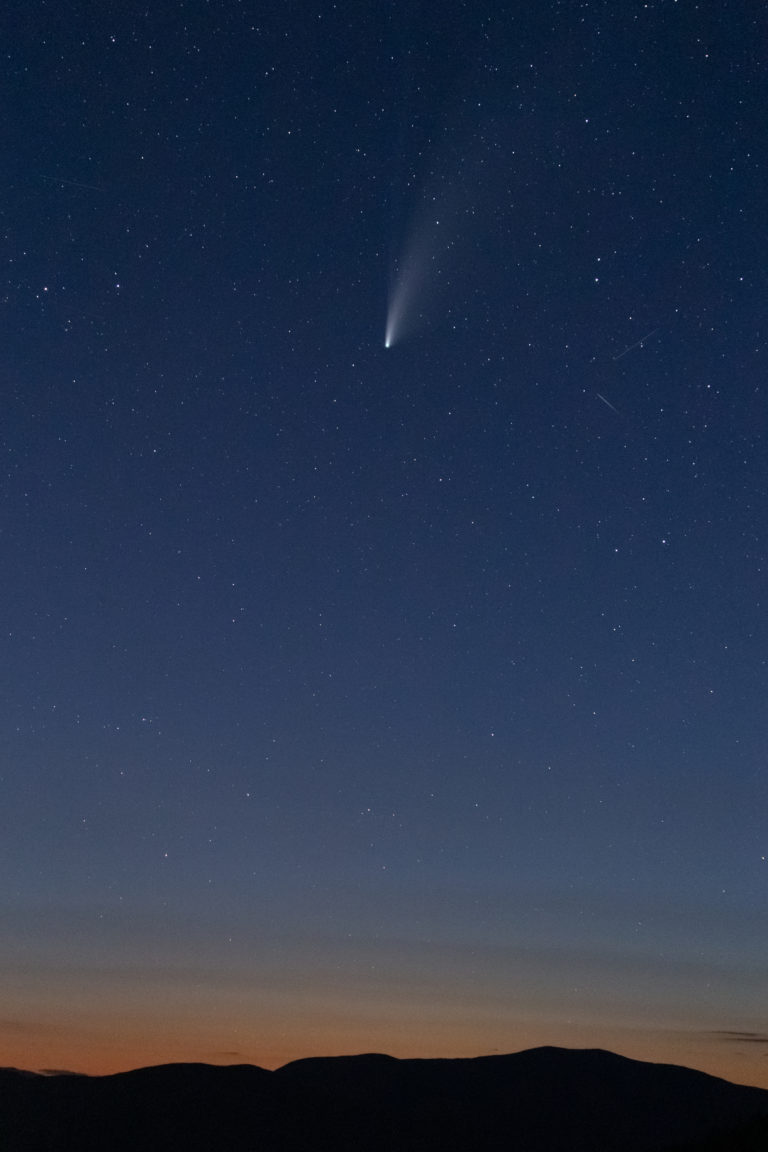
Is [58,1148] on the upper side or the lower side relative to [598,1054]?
lower

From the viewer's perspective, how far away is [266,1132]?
2403 inches

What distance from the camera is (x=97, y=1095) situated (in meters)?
64.1

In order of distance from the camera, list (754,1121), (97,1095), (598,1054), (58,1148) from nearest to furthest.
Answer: (754,1121)
(58,1148)
(97,1095)
(598,1054)

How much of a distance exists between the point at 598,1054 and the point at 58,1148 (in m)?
34.1

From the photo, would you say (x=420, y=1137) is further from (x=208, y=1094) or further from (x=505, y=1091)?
(x=208, y=1094)

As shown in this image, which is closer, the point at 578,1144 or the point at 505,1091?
the point at 578,1144

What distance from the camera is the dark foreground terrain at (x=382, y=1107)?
58.9 meters

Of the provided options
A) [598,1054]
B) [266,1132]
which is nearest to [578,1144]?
[598,1054]

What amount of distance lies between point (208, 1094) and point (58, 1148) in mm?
10219

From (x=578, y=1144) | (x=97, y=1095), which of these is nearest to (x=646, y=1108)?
(x=578, y=1144)

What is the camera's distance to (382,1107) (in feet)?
214

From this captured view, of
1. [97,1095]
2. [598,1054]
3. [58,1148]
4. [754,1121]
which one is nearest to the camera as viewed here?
[754,1121]

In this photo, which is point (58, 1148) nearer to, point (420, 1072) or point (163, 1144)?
point (163, 1144)

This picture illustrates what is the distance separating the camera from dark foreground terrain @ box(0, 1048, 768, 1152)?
193ft
